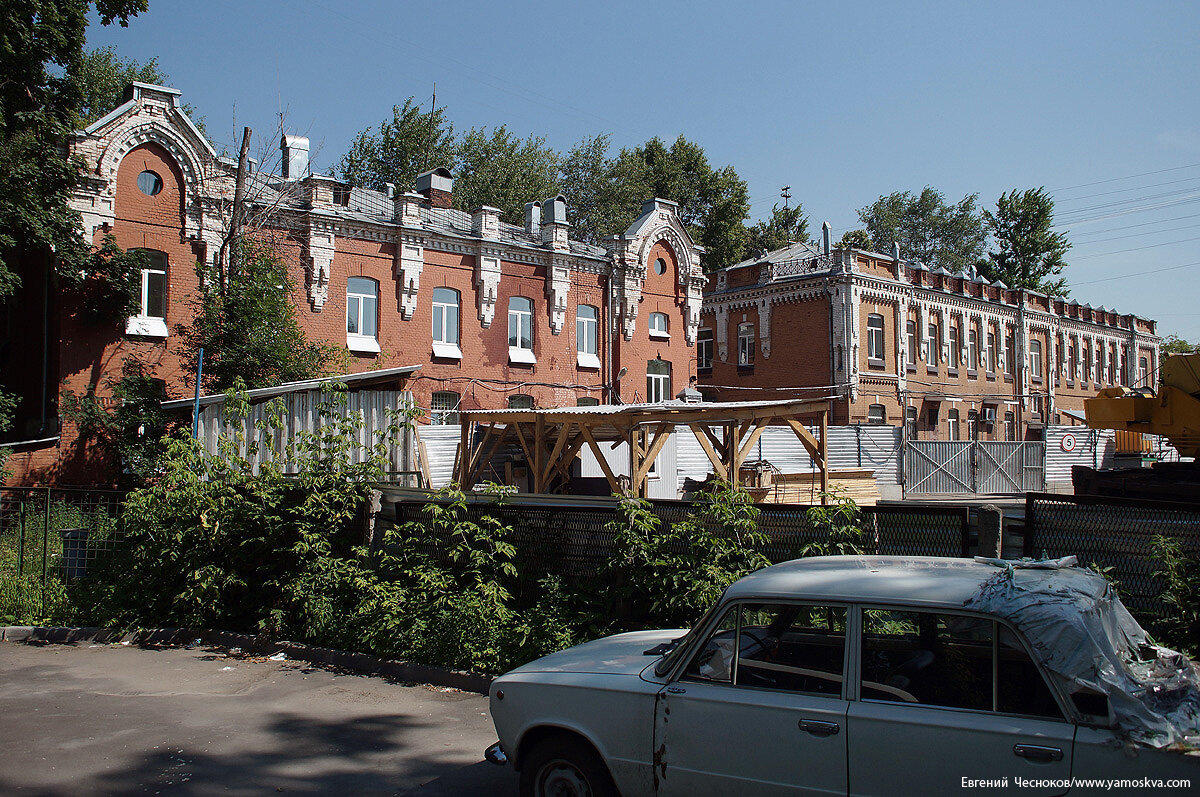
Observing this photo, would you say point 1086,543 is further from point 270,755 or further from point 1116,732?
point 270,755

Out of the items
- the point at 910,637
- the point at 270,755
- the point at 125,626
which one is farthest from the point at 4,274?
the point at 910,637

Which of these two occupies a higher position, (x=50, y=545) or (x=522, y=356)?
(x=522, y=356)

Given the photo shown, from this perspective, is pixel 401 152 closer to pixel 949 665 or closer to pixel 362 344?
pixel 362 344

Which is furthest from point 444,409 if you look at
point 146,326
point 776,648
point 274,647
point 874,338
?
point 776,648

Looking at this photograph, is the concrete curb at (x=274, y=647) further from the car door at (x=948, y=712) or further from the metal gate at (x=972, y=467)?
the metal gate at (x=972, y=467)

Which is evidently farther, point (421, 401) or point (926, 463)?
point (926, 463)

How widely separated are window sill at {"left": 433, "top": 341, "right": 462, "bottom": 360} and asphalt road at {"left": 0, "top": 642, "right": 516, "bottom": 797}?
57.3 feet

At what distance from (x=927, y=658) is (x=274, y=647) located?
7.63 metres

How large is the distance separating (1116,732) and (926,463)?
2765 centimetres

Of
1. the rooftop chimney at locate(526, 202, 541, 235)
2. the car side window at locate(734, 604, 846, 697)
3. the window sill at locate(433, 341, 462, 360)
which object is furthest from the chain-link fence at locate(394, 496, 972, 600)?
the rooftop chimney at locate(526, 202, 541, 235)

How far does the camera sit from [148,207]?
69.9ft

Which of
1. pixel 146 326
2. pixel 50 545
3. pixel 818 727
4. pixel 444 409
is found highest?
pixel 146 326

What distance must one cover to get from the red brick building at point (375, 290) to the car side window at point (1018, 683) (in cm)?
2112

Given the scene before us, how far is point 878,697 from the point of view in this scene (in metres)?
3.88
